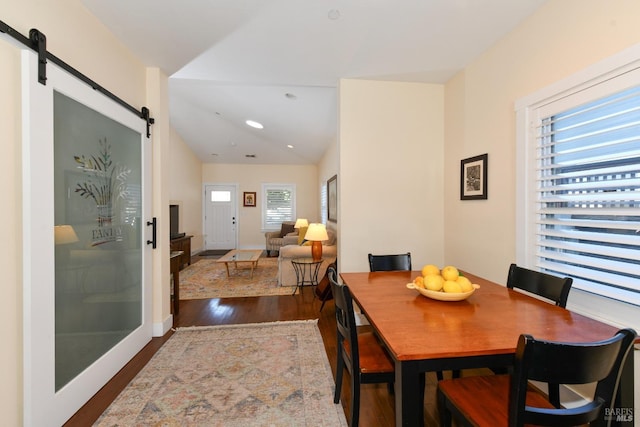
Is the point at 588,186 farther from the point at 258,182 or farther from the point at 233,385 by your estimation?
the point at 258,182

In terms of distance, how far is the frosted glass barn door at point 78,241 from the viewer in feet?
4.48

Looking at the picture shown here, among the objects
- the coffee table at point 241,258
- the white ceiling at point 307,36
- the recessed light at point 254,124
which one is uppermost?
the recessed light at point 254,124

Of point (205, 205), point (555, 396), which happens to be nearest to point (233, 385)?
point (555, 396)

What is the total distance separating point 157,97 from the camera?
8.36 feet

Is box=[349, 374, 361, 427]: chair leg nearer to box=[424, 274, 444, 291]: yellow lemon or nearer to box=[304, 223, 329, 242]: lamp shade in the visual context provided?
box=[424, 274, 444, 291]: yellow lemon

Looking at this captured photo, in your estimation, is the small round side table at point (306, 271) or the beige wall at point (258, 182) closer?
the small round side table at point (306, 271)

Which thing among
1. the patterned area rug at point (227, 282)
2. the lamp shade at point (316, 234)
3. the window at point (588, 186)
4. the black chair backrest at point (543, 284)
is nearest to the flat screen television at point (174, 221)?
the patterned area rug at point (227, 282)

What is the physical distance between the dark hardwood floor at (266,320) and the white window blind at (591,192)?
1.21 metres

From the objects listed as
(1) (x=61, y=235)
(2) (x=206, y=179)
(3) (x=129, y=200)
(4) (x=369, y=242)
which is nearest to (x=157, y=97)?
(3) (x=129, y=200)

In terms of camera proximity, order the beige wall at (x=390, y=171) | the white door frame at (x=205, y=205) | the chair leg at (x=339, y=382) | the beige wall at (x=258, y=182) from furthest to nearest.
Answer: the beige wall at (x=258, y=182) < the white door frame at (x=205, y=205) < the beige wall at (x=390, y=171) < the chair leg at (x=339, y=382)

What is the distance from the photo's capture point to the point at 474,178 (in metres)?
2.46

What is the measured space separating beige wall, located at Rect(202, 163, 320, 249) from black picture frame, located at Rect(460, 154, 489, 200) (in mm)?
5541

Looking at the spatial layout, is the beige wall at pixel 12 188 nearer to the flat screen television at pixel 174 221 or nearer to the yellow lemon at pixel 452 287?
the yellow lemon at pixel 452 287

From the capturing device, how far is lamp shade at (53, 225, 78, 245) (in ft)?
5.11
